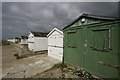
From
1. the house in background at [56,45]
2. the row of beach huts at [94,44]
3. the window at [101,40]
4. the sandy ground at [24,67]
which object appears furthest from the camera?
the house in background at [56,45]

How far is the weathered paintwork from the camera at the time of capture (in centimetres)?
404

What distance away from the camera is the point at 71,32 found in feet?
22.0

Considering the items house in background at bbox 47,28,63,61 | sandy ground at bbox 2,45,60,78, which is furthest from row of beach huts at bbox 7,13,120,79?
sandy ground at bbox 2,45,60,78

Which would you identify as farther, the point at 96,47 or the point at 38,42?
the point at 38,42

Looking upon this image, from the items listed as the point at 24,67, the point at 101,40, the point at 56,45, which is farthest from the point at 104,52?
the point at 24,67

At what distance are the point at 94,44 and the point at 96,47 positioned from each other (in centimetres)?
22

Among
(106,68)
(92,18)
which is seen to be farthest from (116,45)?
(92,18)

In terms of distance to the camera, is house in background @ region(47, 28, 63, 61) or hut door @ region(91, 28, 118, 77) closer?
hut door @ region(91, 28, 118, 77)

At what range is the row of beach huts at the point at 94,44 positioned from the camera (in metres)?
4.04

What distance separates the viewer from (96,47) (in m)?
4.82

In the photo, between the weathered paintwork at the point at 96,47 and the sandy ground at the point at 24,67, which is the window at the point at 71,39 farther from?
the sandy ground at the point at 24,67

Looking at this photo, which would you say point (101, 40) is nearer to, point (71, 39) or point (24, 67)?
point (71, 39)

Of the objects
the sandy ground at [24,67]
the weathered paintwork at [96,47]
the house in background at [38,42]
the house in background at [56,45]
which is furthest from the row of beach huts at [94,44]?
the house in background at [38,42]

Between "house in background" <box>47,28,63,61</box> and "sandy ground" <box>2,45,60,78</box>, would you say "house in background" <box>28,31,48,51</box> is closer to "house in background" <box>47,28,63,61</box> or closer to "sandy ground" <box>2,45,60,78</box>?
"house in background" <box>47,28,63,61</box>
